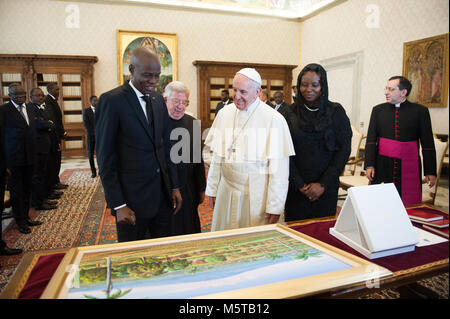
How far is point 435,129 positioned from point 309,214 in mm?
6602

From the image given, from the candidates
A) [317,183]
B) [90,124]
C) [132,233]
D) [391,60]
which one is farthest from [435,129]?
[90,124]

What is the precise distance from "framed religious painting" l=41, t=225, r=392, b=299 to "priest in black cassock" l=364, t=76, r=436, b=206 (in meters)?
2.35

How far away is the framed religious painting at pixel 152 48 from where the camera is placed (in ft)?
34.6

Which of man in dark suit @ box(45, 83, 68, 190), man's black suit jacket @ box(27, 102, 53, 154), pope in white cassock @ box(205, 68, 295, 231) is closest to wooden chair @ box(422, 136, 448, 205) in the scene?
pope in white cassock @ box(205, 68, 295, 231)

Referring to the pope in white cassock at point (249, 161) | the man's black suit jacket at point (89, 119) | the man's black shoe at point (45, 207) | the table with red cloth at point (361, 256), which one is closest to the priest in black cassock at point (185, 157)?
the pope in white cassock at point (249, 161)

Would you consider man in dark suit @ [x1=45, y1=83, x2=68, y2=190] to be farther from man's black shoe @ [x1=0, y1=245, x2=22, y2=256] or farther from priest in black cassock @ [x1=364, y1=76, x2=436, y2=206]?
priest in black cassock @ [x1=364, y1=76, x2=436, y2=206]

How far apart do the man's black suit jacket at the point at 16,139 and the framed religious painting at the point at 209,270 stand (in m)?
3.42

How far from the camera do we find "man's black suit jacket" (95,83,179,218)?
174 cm

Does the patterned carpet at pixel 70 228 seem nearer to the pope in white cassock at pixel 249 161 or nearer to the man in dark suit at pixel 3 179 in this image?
the man in dark suit at pixel 3 179

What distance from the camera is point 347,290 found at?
38.1 inches

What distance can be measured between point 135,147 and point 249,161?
0.85 metres
